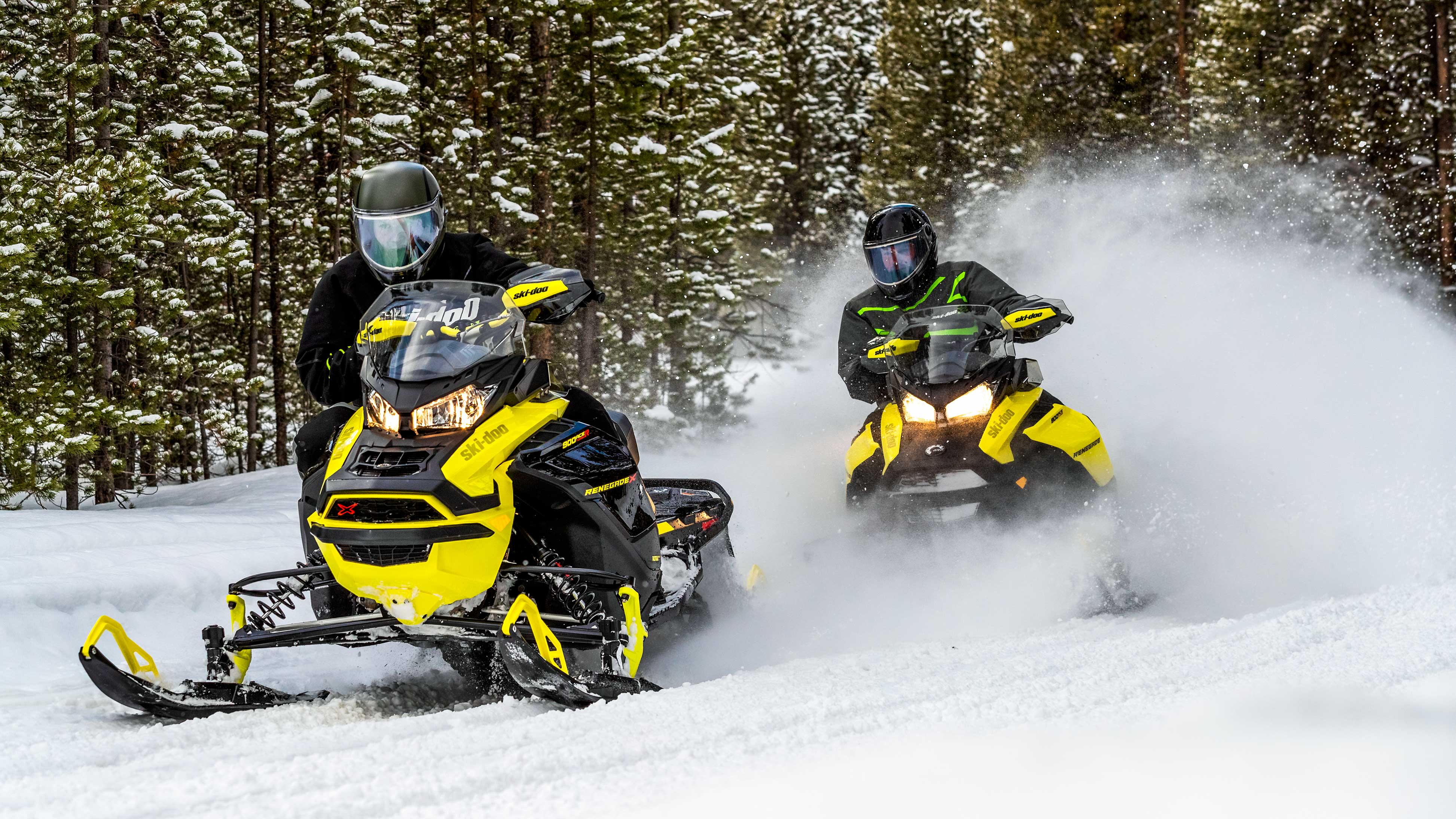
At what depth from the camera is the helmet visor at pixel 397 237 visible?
4988mm

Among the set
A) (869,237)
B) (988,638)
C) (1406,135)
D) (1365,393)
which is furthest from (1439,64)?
(988,638)

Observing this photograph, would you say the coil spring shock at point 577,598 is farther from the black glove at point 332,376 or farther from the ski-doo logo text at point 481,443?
the black glove at point 332,376

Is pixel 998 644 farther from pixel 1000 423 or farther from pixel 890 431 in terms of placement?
pixel 890 431

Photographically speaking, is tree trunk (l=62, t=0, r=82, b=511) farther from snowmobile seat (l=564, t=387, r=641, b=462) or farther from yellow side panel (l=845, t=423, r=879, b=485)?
snowmobile seat (l=564, t=387, r=641, b=462)

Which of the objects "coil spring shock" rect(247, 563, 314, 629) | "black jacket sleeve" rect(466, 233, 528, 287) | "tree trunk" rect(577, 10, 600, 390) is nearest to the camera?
"coil spring shock" rect(247, 563, 314, 629)

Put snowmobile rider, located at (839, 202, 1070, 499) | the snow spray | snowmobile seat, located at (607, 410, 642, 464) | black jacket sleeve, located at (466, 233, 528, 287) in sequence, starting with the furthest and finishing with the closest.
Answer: snowmobile rider, located at (839, 202, 1070, 499), the snow spray, black jacket sleeve, located at (466, 233, 528, 287), snowmobile seat, located at (607, 410, 642, 464)

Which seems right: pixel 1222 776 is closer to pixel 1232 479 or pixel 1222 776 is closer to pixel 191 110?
pixel 1232 479

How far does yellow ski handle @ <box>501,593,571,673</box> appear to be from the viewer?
13.6 ft

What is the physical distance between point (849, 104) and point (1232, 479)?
143 feet

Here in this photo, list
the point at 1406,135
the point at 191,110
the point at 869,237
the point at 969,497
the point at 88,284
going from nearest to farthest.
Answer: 1. the point at 969,497
2. the point at 869,237
3. the point at 88,284
4. the point at 191,110
5. the point at 1406,135

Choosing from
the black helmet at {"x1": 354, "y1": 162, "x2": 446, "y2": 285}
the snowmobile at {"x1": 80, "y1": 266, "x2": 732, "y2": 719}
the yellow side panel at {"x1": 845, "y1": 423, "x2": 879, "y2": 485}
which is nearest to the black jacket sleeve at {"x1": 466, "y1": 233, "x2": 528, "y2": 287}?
the black helmet at {"x1": 354, "y1": 162, "x2": 446, "y2": 285}

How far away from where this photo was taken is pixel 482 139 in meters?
21.7

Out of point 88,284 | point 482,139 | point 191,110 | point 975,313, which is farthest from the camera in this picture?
point 482,139

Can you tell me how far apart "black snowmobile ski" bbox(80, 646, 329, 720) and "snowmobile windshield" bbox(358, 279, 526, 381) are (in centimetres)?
128
